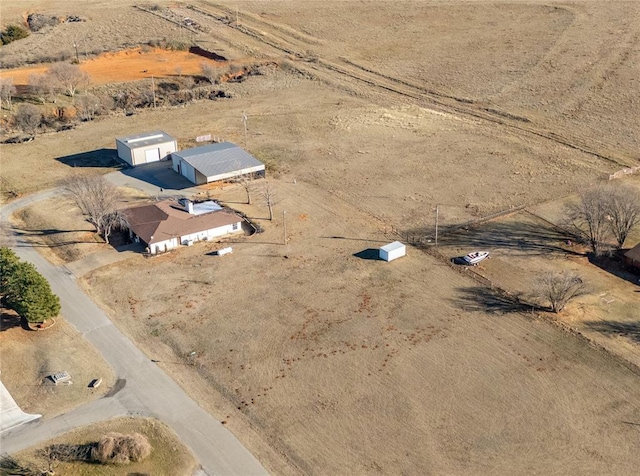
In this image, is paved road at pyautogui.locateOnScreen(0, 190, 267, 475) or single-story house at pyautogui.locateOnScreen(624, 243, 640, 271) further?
single-story house at pyautogui.locateOnScreen(624, 243, 640, 271)

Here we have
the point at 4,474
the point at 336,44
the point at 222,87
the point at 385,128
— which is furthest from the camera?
the point at 336,44

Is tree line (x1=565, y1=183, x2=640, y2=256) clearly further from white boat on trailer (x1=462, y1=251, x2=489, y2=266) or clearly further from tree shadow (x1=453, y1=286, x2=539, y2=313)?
tree shadow (x1=453, y1=286, x2=539, y2=313)

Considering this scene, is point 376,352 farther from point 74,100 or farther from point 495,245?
point 74,100

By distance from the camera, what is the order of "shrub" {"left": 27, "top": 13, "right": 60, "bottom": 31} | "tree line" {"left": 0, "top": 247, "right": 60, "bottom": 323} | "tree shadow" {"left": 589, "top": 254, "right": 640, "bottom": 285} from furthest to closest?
"shrub" {"left": 27, "top": 13, "right": 60, "bottom": 31} < "tree shadow" {"left": 589, "top": 254, "right": 640, "bottom": 285} < "tree line" {"left": 0, "top": 247, "right": 60, "bottom": 323}

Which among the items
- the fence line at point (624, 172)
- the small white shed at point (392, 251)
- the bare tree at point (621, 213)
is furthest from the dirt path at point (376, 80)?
the small white shed at point (392, 251)

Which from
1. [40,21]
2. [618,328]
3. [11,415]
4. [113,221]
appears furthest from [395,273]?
[40,21]

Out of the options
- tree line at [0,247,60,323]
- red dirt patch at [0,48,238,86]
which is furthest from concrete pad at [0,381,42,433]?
red dirt patch at [0,48,238,86]

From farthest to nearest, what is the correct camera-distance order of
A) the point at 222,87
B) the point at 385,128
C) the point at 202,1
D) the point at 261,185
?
the point at 202,1, the point at 222,87, the point at 385,128, the point at 261,185

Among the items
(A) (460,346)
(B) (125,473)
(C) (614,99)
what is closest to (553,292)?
(A) (460,346)
